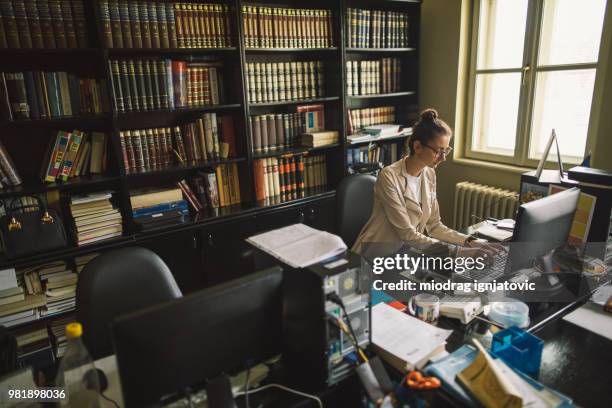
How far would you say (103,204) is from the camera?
2.33 metres

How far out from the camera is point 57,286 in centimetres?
228

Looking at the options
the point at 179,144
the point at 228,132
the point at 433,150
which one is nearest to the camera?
the point at 433,150

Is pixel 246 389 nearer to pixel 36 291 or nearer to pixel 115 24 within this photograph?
pixel 36 291

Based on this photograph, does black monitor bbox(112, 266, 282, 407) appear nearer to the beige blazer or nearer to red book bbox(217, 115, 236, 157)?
the beige blazer

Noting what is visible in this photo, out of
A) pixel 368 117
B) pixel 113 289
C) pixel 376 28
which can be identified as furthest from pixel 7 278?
pixel 376 28

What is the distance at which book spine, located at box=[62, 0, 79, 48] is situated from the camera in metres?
2.13

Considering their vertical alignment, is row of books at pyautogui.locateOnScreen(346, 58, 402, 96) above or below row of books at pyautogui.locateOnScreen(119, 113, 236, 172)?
above

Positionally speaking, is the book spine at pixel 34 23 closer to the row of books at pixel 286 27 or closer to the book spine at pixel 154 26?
the book spine at pixel 154 26

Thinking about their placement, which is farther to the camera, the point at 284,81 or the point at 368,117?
the point at 368,117

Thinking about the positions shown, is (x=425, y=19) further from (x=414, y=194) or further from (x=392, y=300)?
(x=392, y=300)

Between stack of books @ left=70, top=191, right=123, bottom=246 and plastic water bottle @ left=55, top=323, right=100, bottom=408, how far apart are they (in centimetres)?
128

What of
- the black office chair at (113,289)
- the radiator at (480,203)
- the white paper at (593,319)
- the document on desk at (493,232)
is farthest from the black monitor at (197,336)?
the radiator at (480,203)

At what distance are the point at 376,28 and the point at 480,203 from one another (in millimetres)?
1563

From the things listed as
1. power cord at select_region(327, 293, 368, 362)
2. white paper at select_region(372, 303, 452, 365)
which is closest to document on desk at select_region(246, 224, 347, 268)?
power cord at select_region(327, 293, 368, 362)
